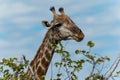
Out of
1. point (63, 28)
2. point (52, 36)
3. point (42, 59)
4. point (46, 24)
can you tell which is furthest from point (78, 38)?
point (42, 59)

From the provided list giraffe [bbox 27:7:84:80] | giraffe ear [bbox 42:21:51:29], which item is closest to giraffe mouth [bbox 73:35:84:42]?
giraffe [bbox 27:7:84:80]

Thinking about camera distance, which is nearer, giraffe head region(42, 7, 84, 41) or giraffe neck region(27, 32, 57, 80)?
giraffe neck region(27, 32, 57, 80)

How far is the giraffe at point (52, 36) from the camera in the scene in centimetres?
1118

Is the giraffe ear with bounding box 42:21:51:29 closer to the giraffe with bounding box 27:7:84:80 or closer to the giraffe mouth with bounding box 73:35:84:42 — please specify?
the giraffe with bounding box 27:7:84:80

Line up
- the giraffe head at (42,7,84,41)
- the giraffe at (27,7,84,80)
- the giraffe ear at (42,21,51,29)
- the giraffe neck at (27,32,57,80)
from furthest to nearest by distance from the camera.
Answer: the giraffe head at (42,7,84,41) → the giraffe ear at (42,21,51,29) → the giraffe at (27,7,84,80) → the giraffe neck at (27,32,57,80)

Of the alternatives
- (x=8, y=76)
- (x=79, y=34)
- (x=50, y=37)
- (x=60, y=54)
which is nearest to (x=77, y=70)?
(x=60, y=54)

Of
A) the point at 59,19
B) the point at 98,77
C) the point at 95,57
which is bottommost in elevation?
the point at 98,77

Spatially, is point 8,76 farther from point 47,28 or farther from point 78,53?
point 47,28

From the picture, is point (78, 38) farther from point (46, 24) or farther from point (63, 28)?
point (46, 24)

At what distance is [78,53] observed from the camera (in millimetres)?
6863

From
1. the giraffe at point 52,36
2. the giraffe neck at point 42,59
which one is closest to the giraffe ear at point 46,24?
the giraffe at point 52,36

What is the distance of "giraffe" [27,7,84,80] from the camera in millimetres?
11176

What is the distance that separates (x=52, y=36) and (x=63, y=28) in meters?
0.76

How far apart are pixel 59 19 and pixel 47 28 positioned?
37.3 inches
